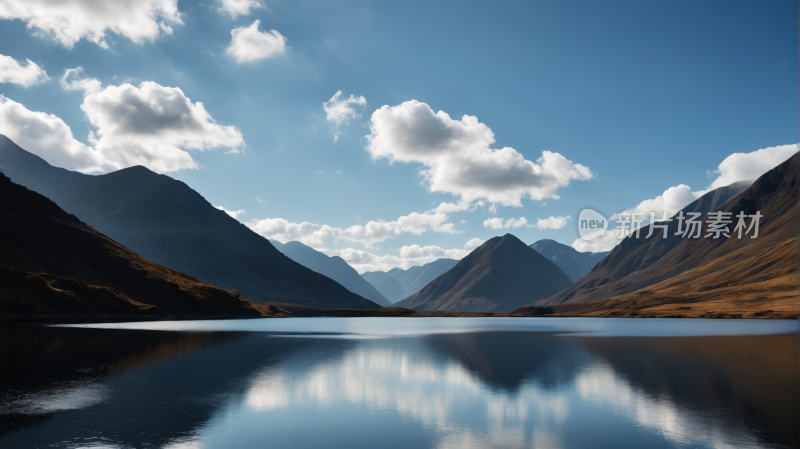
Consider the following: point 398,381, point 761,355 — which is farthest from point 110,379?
point 761,355

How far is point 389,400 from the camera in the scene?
35.8 metres

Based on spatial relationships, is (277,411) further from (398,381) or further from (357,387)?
(398,381)

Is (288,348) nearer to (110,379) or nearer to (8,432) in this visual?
(110,379)

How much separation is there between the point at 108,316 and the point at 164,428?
151996 millimetres

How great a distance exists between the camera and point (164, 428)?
2662 cm

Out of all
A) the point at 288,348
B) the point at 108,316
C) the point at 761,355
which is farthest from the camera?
the point at 108,316

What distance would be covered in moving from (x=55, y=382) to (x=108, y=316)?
439 feet

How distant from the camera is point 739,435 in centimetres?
2583

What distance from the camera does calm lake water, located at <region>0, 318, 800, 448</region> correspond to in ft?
83.4

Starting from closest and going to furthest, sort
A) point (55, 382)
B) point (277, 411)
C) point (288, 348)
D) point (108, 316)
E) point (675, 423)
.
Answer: point (675, 423) < point (277, 411) < point (55, 382) < point (288, 348) < point (108, 316)

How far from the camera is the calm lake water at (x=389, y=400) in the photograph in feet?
83.4

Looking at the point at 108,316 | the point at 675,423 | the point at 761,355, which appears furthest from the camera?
the point at 108,316

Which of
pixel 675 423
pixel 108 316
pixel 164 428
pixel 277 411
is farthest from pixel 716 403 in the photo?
pixel 108 316

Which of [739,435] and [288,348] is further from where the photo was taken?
[288,348]
